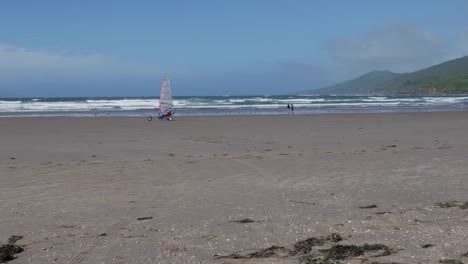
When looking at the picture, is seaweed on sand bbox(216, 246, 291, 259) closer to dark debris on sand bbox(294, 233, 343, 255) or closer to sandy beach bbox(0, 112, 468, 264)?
sandy beach bbox(0, 112, 468, 264)

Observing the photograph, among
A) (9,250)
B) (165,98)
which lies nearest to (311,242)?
(9,250)

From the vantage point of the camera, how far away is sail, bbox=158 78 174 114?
99.3 feet

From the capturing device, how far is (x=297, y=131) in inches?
806

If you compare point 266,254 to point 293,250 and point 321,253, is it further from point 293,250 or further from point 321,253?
point 321,253

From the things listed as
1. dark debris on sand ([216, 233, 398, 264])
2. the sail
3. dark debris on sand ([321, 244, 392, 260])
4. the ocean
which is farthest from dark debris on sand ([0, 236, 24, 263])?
the ocean

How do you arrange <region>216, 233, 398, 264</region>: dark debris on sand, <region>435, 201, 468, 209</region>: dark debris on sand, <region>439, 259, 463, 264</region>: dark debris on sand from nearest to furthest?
<region>439, 259, 463, 264</region>: dark debris on sand < <region>216, 233, 398, 264</region>: dark debris on sand < <region>435, 201, 468, 209</region>: dark debris on sand

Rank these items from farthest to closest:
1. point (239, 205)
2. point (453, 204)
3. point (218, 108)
A: 1. point (218, 108)
2. point (239, 205)
3. point (453, 204)

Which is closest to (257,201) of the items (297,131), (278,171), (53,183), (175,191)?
(175,191)

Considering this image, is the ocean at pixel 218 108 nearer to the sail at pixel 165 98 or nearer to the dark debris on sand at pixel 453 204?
the sail at pixel 165 98

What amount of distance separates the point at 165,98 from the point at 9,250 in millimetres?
26581

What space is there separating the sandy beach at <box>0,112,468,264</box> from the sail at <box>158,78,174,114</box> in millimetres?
16275

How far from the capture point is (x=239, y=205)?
698 cm

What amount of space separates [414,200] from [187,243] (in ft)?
11.5

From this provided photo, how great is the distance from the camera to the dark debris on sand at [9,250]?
4.94 meters
